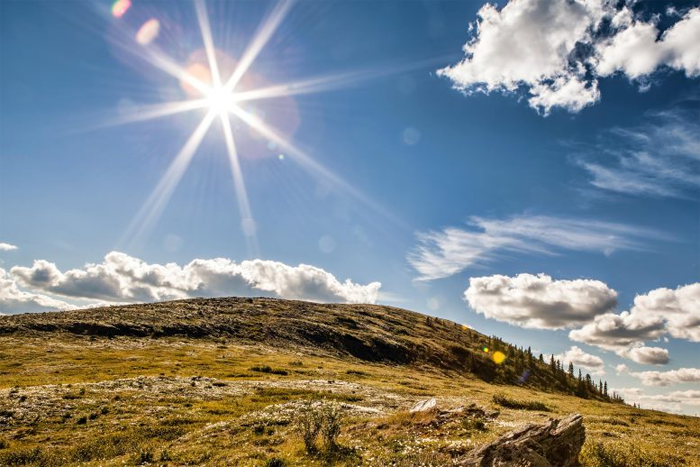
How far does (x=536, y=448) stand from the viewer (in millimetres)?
15562

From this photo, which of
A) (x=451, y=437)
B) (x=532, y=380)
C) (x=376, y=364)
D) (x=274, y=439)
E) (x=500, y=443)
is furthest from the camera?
(x=532, y=380)

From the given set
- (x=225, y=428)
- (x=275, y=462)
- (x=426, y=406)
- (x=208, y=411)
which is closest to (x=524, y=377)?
(x=426, y=406)

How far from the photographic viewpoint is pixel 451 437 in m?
20.6

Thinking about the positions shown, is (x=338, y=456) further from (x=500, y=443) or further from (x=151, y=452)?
(x=151, y=452)

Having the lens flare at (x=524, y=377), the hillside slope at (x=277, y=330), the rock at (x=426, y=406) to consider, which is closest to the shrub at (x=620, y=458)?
the rock at (x=426, y=406)

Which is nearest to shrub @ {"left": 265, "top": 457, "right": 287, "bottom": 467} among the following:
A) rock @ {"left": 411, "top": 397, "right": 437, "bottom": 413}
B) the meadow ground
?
the meadow ground

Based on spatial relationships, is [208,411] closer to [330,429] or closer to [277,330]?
[330,429]

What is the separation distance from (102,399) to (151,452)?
65.9 ft

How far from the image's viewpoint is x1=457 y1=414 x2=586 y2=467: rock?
14.9 meters

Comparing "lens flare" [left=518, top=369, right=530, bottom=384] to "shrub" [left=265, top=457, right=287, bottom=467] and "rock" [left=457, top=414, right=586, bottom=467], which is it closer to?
"rock" [left=457, top=414, right=586, bottom=467]

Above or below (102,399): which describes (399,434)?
above

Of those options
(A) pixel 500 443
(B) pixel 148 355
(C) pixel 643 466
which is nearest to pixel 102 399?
(A) pixel 500 443

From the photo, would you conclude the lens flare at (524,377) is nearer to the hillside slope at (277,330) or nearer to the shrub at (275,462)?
the hillside slope at (277,330)

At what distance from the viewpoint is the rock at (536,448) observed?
48.9 feet
